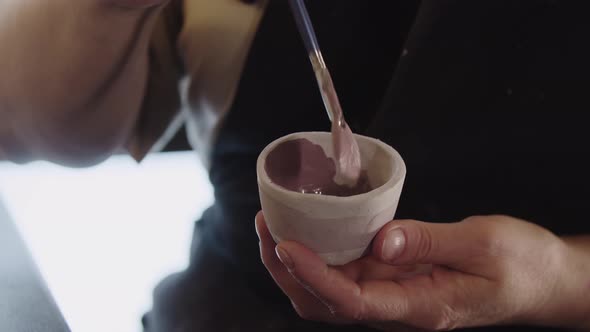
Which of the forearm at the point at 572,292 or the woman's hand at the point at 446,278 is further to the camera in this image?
the forearm at the point at 572,292

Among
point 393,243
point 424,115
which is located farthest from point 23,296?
point 424,115

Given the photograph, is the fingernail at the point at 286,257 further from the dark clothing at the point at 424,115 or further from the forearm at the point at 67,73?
the forearm at the point at 67,73

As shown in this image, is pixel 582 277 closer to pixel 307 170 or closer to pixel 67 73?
pixel 307 170

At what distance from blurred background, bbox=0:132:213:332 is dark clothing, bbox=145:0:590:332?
10.8 inches

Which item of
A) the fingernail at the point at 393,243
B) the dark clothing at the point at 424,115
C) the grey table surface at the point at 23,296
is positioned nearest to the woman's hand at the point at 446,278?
the fingernail at the point at 393,243

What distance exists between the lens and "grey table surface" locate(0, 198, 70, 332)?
0.51m

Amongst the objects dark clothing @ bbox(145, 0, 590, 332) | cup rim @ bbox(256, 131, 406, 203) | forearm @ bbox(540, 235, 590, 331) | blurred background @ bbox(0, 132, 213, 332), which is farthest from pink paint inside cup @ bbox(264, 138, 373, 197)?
blurred background @ bbox(0, 132, 213, 332)

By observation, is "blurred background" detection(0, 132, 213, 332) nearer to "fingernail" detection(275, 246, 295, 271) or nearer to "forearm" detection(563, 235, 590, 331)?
"fingernail" detection(275, 246, 295, 271)

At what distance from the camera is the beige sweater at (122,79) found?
25.8 inches

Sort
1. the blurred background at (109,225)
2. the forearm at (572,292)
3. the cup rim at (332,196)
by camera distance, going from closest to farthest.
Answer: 1. the cup rim at (332,196)
2. the forearm at (572,292)
3. the blurred background at (109,225)

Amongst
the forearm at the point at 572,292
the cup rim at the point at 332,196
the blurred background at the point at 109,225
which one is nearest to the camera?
the cup rim at the point at 332,196

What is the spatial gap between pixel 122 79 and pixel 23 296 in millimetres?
347

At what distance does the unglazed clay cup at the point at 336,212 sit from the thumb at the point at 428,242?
0.05 feet

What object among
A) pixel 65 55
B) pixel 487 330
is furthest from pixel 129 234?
pixel 487 330
